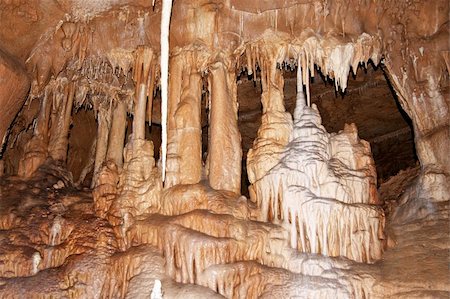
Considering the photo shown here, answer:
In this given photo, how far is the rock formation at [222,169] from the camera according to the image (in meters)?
7.12

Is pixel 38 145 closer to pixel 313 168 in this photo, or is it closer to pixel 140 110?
pixel 140 110

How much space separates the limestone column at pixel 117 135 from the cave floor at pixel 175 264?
2066 mm

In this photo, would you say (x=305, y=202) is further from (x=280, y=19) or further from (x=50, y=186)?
(x=50, y=186)

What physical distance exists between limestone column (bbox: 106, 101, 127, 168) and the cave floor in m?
2.07

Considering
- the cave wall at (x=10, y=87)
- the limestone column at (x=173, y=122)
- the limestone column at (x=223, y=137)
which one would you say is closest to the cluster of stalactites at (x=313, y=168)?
the limestone column at (x=223, y=137)

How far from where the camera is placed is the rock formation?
7125mm

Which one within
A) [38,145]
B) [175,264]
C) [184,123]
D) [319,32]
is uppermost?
[319,32]

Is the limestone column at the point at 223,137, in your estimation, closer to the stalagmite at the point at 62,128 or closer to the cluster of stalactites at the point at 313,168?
the cluster of stalactites at the point at 313,168

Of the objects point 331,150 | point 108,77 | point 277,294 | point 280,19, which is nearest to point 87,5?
point 108,77

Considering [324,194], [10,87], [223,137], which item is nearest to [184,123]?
[223,137]

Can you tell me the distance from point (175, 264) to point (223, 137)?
7.85 ft

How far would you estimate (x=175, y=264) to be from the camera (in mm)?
7184

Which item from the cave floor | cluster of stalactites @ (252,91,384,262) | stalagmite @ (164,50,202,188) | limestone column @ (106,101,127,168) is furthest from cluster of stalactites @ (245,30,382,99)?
limestone column @ (106,101,127,168)

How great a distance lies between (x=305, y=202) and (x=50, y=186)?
492cm
